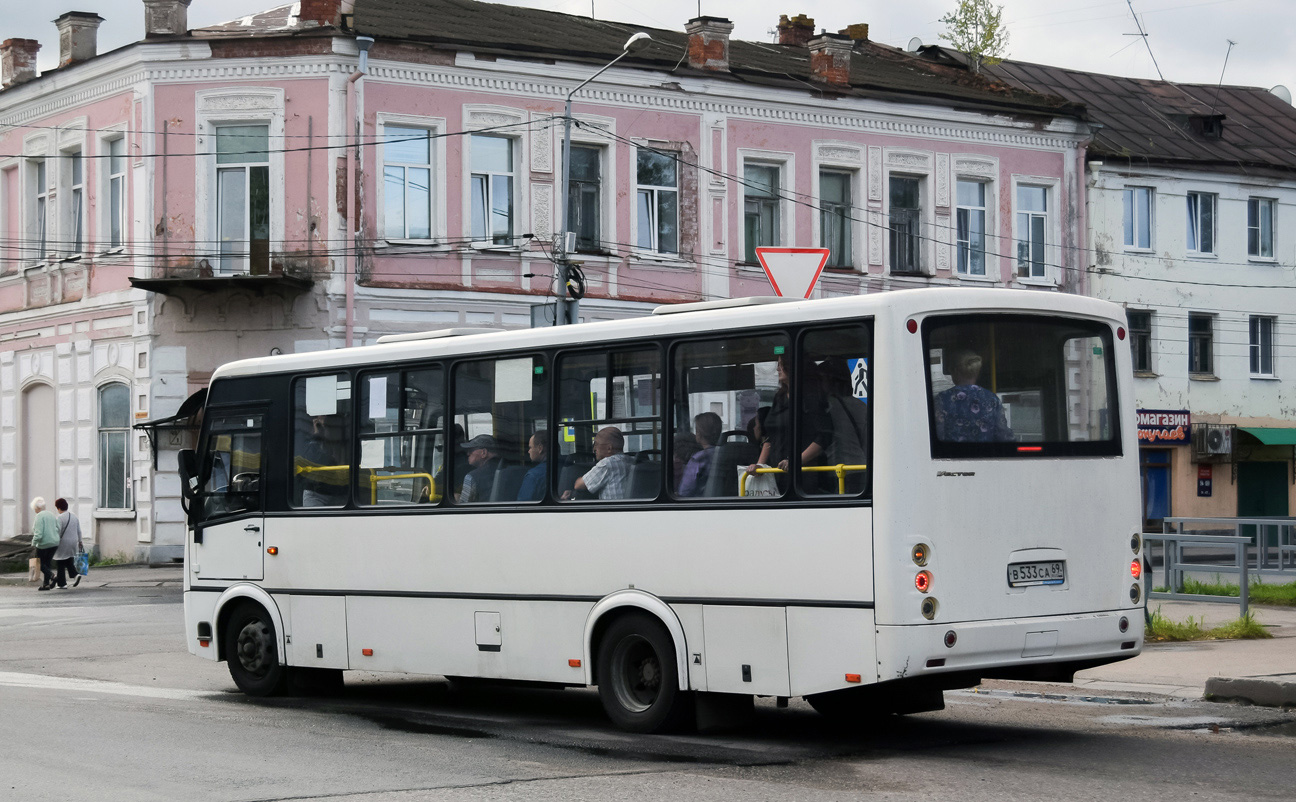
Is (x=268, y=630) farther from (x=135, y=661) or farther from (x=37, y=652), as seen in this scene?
(x=37, y=652)

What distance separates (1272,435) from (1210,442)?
208cm

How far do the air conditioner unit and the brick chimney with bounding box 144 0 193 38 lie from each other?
24886mm

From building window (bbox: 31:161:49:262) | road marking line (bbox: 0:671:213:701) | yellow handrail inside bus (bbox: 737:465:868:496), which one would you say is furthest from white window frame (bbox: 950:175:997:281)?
yellow handrail inside bus (bbox: 737:465:868:496)

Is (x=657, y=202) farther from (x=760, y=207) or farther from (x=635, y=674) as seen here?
(x=635, y=674)

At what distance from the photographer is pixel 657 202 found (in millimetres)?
34062

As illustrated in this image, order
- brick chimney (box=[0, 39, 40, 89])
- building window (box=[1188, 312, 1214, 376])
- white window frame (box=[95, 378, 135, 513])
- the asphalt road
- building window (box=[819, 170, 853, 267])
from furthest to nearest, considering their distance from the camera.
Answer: building window (box=[1188, 312, 1214, 376]) < building window (box=[819, 170, 853, 267]) < brick chimney (box=[0, 39, 40, 89]) < white window frame (box=[95, 378, 135, 513]) < the asphalt road

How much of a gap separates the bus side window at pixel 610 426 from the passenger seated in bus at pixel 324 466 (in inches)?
88.6

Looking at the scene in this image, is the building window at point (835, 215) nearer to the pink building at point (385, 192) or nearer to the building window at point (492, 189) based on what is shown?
the pink building at point (385, 192)

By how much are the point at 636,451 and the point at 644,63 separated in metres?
23.8

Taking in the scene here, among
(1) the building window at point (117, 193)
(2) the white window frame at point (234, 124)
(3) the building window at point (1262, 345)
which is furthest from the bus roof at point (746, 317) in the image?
(3) the building window at point (1262, 345)

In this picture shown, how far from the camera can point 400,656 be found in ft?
40.4

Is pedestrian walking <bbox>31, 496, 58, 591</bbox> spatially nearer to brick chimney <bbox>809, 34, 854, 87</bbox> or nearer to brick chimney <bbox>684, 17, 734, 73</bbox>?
brick chimney <bbox>684, 17, 734, 73</bbox>

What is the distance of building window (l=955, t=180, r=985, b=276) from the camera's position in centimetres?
3762

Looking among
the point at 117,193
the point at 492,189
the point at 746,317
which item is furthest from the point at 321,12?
the point at 746,317
